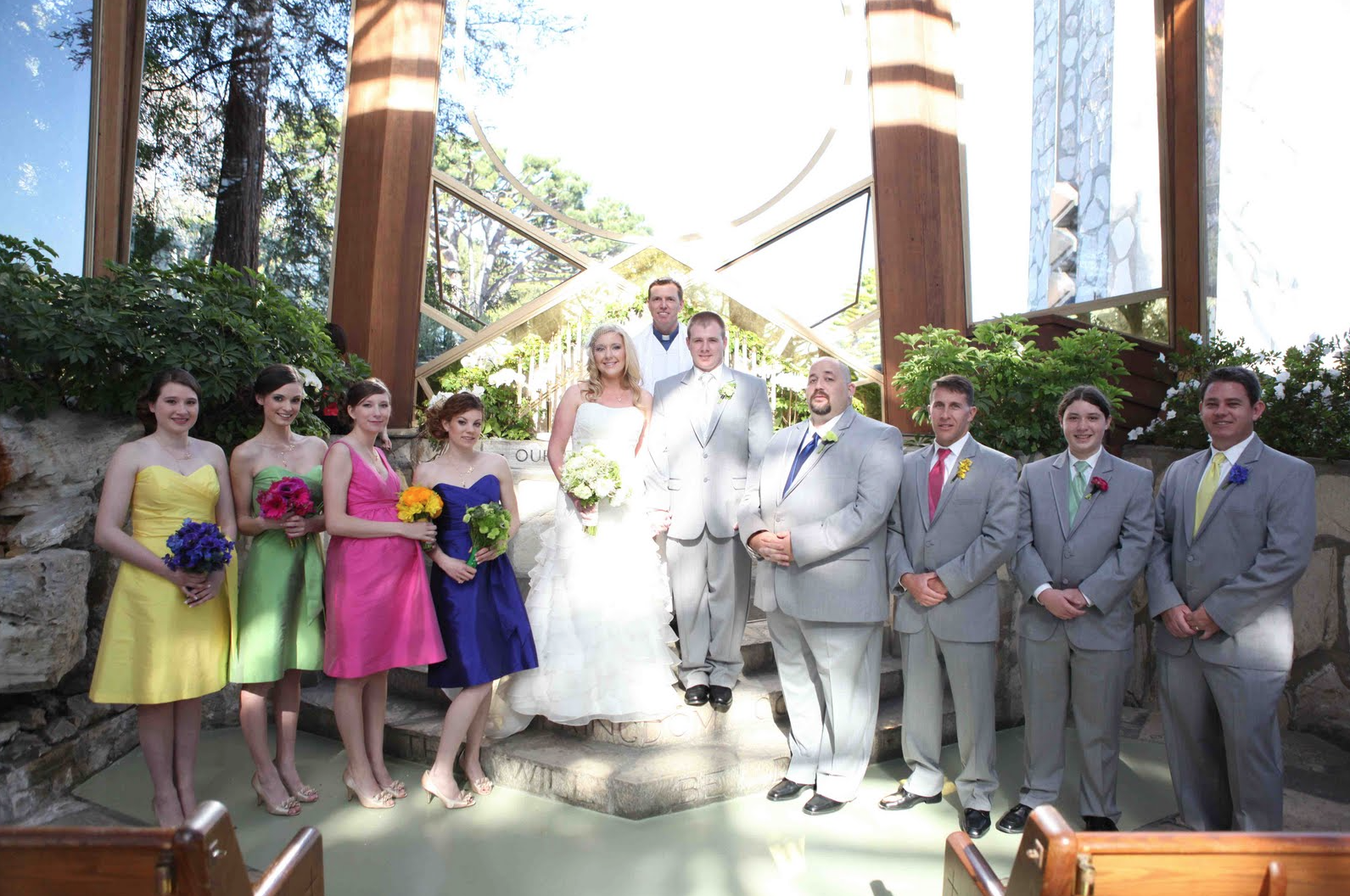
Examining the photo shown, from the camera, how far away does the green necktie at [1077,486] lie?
3.84 meters

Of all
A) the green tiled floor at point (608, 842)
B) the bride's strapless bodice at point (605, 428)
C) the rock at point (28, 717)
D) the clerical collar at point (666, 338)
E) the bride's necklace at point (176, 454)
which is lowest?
the green tiled floor at point (608, 842)

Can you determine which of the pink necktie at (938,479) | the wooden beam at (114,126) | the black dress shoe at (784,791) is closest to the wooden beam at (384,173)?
the wooden beam at (114,126)

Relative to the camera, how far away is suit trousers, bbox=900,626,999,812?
12.5ft

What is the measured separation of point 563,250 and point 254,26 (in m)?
3.03

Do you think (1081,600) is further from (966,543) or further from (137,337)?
(137,337)

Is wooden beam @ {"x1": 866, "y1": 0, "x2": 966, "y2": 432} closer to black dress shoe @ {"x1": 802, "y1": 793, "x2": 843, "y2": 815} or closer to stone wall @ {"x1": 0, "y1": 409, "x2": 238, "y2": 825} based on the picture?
black dress shoe @ {"x1": 802, "y1": 793, "x2": 843, "y2": 815}

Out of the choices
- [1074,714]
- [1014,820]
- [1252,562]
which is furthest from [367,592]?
[1252,562]

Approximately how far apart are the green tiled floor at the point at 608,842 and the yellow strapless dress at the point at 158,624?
672mm

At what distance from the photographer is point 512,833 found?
147 inches

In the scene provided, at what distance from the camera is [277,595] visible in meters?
4.02

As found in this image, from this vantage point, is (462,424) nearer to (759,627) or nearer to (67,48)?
(759,627)

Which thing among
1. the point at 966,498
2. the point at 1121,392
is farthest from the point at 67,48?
the point at 1121,392

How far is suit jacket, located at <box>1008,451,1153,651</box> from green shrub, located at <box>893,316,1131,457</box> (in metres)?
2.30

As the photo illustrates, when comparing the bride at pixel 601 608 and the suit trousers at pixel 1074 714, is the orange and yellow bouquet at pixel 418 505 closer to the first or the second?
the bride at pixel 601 608
